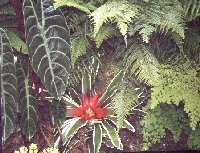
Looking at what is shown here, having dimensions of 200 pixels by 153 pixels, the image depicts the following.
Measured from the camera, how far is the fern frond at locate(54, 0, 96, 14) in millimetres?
2186

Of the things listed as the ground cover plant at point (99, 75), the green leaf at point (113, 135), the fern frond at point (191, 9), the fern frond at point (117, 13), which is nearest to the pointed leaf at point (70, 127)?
the ground cover plant at point (99, 75)

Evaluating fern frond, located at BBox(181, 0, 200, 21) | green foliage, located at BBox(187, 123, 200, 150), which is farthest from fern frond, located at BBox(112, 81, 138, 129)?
fern frond, located at BBox(181, 0, 200, 21)

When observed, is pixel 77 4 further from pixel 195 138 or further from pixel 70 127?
pixel 195 138

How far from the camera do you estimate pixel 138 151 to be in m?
2.63

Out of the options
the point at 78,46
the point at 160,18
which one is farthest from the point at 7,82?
the point at 160,18

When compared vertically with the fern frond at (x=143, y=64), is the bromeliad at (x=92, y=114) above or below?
below

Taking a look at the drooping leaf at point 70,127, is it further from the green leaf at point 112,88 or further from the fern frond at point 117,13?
the fern frond at point 117,13

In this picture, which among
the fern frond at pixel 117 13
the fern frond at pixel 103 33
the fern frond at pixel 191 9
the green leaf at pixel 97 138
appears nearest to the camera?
the fern frond at pixel 117 13

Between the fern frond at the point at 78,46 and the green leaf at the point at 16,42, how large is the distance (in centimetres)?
29

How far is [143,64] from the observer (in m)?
2.35

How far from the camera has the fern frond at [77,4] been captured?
7.17 ft

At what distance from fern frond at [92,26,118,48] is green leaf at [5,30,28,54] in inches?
17.2

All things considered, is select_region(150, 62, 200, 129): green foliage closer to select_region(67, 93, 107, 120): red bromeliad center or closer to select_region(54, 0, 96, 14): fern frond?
select_region(67, 93, 107, 120): red bromeliad center

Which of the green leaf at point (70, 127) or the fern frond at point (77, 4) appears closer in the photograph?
the fern frond at point (77, 4)
